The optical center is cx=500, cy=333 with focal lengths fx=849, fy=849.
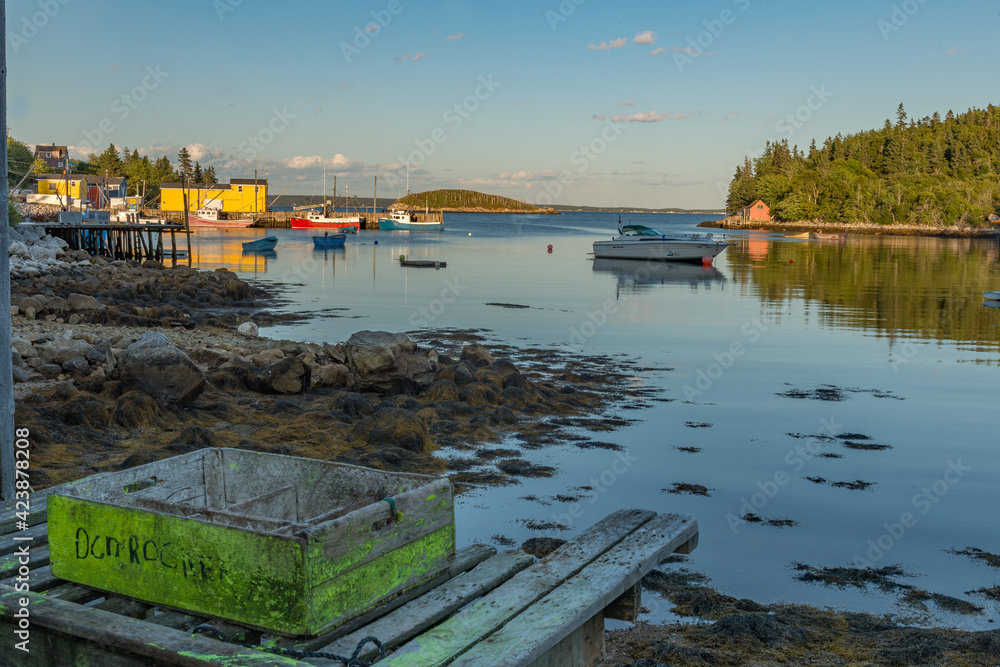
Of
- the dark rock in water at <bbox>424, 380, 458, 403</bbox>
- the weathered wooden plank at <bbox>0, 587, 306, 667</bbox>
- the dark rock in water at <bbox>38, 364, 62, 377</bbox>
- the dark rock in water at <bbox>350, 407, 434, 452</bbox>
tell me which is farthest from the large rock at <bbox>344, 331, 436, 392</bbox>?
the weathered wooden plank at <bbox>0, 587, 306, 667</bbox>

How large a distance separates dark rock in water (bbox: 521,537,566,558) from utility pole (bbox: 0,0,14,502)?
147 inches

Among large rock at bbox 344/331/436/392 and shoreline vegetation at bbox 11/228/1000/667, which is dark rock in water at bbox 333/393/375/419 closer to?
shoreline vegetation at bbox 11/228/1000/667

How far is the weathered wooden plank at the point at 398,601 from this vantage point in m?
3.07

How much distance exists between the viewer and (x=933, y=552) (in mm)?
7316

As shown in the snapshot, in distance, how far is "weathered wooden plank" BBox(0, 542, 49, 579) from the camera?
3.63 meters

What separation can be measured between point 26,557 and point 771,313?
1062 inches

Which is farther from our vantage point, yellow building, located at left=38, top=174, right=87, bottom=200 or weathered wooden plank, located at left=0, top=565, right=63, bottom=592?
yellow building, located at left=38, top=174, right=87, bottom=200

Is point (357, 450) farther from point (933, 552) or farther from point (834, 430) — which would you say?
point (834, 430)

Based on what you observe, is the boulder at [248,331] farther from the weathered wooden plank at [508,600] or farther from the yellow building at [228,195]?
the yellow building at [228,195]

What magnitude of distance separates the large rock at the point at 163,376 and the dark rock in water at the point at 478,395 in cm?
367

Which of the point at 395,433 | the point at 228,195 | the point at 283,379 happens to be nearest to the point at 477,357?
the point at 283,379

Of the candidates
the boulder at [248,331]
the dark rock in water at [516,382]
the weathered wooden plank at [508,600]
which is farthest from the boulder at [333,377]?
the weathered wooden plank at [508,600]

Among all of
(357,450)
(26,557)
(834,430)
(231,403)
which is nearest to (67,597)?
(26,557)

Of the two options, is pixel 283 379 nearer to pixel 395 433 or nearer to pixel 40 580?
pixel 395 433
